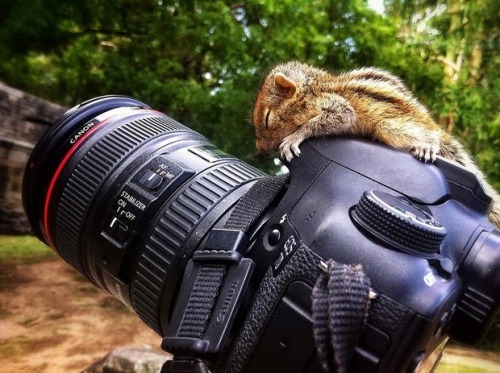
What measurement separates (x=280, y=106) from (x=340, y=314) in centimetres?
93

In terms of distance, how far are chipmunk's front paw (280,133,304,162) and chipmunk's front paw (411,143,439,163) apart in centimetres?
23

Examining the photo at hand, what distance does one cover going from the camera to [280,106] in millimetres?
1521

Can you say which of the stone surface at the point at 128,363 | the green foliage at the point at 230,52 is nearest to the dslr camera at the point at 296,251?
the stone surface at the point at 128,363

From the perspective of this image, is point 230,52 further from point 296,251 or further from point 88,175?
point 296,251

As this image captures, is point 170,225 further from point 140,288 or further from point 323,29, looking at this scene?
point 323,29

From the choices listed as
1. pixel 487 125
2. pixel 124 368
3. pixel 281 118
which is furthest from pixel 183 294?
pixel 487 125

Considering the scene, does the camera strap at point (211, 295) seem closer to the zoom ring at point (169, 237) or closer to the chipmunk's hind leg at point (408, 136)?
the zoom ring at point (169, 237)

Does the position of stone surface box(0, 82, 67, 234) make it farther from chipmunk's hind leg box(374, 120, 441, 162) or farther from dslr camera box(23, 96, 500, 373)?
chipmunk's hind leg box(374, 120, 441, 162)

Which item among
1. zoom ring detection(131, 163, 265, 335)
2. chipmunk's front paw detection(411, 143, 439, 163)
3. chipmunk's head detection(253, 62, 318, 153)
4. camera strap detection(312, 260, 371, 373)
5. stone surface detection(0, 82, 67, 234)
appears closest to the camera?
camera strap detection(312, 260, 371, 373)

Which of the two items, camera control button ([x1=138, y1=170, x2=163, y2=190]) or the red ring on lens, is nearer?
camera control button ([x1=138, y1=170, x2=163, y2=190])

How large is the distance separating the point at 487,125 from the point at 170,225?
2.81 m

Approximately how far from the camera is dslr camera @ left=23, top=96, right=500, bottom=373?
0.71 meters

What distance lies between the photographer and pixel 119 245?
3.80ft

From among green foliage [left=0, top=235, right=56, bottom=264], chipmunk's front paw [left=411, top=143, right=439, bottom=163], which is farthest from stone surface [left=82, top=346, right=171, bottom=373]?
chipmunk's front paw [left=411, top=143, right=439, bottom=163]
